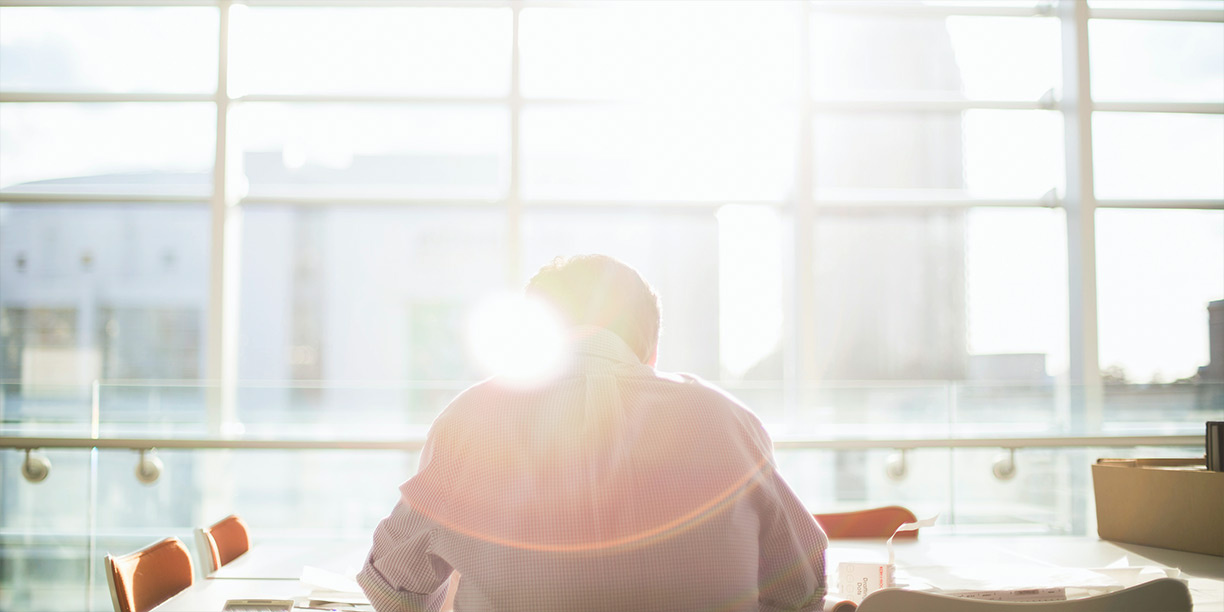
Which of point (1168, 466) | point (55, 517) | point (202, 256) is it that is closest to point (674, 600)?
point (1168, 466)

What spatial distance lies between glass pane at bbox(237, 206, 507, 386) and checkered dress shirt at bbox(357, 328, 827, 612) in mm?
3580

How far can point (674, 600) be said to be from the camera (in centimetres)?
125

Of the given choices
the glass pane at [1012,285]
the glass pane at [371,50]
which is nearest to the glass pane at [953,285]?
the glass pane at [1012,285]

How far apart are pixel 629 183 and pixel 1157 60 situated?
3056mm

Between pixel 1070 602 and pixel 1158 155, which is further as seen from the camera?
pixel 1158 155

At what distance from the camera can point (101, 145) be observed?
16.2ft

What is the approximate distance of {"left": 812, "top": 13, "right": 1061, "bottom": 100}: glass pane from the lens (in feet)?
16.7

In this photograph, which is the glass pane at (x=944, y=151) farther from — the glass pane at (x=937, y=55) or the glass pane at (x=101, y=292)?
the glass pane at (x=101, y=292)

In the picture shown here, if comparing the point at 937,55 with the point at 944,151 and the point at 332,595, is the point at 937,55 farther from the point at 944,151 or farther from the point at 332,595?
the point at 332,595

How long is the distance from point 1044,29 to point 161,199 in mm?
4959

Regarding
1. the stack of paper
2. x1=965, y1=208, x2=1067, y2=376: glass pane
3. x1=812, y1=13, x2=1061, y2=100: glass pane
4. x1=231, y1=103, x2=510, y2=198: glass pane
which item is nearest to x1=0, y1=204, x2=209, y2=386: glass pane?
x1=231, y1=103, x2=510, y2=198: glass pane

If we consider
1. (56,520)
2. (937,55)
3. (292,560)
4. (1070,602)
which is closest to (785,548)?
(1070,602)

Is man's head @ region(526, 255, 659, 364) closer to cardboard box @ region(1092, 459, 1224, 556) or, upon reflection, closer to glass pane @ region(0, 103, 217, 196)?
cardboard box @ region(1092, 459, 1224, 556)

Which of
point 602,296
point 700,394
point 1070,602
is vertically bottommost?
point 1070,602
